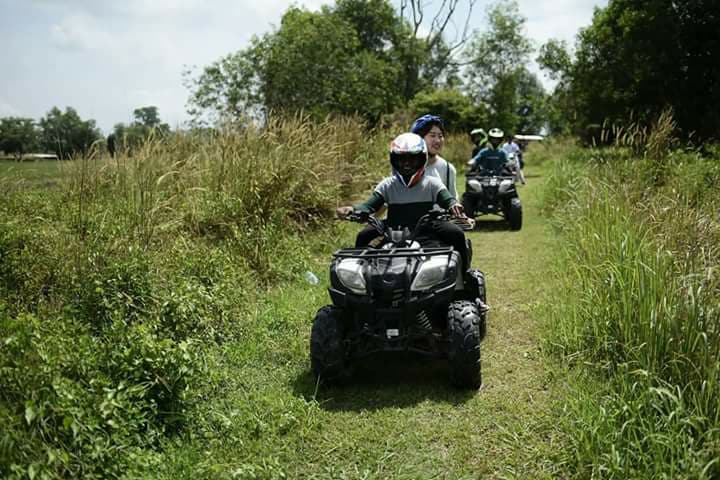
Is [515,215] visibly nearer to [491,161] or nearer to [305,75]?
[491,161]

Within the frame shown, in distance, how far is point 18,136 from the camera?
717cm

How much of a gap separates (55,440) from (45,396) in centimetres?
23

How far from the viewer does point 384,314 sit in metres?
4.46

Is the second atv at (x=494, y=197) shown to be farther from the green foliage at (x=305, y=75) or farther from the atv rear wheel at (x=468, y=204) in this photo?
the green foliage at (x=305, y=75)

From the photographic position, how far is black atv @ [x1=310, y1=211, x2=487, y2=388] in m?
4.39

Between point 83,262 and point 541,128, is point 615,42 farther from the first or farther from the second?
point 541,128

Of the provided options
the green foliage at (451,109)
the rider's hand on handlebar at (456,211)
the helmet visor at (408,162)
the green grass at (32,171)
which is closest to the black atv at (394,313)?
the rider's hand on handlebar at (456,211)

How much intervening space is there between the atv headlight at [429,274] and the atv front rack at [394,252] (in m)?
0.06

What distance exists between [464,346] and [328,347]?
0.86 metres

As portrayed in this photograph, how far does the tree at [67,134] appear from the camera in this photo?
22.1ft

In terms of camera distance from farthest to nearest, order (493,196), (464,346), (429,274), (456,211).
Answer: (493,196) < (456,211) < (429,274) < (464,346)

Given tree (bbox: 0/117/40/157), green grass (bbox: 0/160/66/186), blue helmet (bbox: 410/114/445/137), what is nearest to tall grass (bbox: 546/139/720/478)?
blue helmet (bbox: 410/114/445/137)

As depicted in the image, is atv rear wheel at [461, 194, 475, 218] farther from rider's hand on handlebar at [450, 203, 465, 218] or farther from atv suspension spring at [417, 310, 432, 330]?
atv suspension spring at [417, 310, 432, 330]

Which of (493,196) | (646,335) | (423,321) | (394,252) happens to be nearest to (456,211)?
(394,252)
